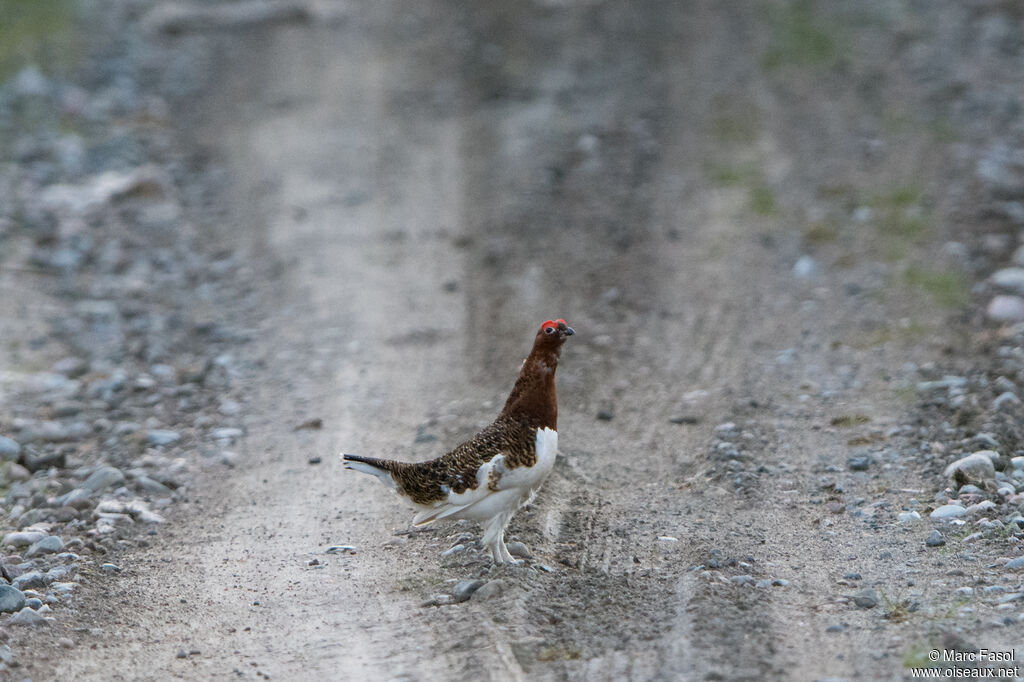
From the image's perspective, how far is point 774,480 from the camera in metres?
7.55

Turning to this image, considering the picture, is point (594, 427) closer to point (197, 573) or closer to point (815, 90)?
point (197, 573)

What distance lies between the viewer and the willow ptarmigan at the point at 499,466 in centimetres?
599

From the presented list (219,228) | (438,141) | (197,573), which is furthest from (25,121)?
(197,573)

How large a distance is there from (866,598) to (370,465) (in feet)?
9.11

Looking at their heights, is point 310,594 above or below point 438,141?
below

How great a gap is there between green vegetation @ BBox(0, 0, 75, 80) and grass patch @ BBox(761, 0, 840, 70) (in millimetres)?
11854

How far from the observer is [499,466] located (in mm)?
5961

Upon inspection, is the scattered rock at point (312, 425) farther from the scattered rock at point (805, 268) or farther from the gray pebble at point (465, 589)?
the scattered rock at point (805, 268)

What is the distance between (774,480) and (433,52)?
43.7 feet

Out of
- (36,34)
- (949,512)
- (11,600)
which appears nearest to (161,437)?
(11,600)

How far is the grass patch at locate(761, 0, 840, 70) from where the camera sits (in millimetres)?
16984

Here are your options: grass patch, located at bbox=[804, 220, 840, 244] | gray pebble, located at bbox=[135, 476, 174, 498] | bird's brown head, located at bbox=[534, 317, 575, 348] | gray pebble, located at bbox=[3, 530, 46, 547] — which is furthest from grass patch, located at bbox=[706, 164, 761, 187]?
gray pebble, located at bbox=[3, 530, 46, 547]

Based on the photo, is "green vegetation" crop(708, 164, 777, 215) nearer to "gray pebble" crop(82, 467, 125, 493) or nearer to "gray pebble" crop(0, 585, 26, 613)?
"gray pebble" crop(82, 467, 125, 493)

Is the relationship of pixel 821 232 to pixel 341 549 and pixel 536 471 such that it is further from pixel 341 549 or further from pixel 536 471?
pixel 341 549
